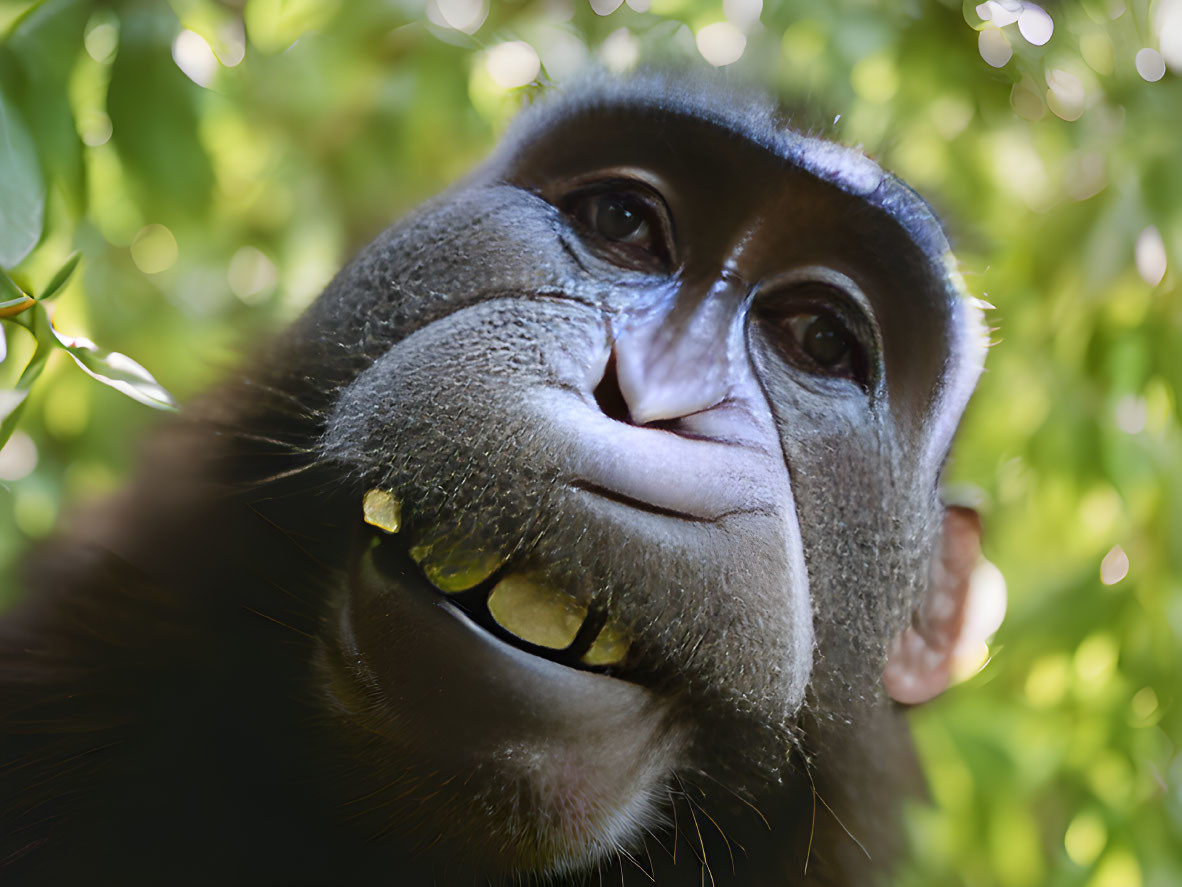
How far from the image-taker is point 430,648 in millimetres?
740

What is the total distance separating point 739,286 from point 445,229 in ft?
0.94

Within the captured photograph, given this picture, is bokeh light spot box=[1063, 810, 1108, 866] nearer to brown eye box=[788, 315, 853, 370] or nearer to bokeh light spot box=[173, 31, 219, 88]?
brown eye box=[788, 315, 853, 370]

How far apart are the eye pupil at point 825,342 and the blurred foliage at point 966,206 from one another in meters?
0.22

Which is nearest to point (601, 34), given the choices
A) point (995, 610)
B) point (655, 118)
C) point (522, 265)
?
point (655, 118)

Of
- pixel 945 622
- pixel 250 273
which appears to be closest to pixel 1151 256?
pixel 945 622

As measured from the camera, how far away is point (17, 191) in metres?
0.91

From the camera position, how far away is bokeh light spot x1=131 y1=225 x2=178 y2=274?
1.48 m

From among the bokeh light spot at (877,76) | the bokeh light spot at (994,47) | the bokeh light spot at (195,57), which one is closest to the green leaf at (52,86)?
the bokeh light spot at (195,57)

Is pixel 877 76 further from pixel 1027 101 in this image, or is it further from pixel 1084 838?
pixel 1084 838

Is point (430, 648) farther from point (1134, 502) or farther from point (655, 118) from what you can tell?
point (1134, 502)

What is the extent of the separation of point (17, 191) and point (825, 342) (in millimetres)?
770

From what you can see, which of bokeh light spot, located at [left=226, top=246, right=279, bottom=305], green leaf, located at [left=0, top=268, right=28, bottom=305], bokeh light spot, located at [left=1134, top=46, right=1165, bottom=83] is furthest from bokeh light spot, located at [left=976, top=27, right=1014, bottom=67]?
green leaf, located at [left=0, top=268, right=28, bottom=305]

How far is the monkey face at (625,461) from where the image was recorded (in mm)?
729

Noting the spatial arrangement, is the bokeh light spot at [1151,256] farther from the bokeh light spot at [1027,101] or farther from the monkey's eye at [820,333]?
the monkey's eye at [820,333]
